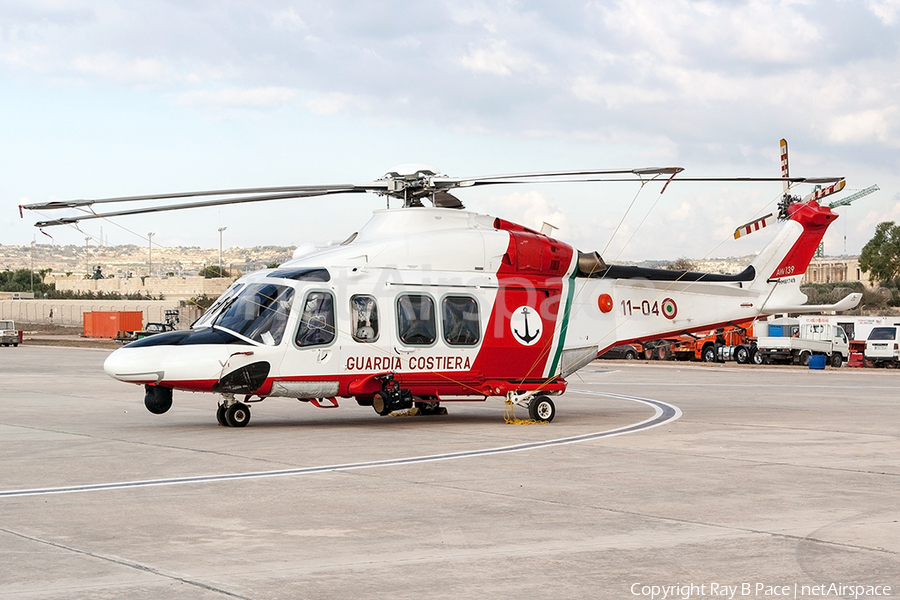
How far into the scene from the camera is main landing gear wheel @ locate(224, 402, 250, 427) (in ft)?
56.3

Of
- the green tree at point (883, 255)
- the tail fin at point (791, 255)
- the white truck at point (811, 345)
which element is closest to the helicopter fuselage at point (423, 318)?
the tail fin at point (791, 255)

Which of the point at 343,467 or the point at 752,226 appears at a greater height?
the point at 752,226

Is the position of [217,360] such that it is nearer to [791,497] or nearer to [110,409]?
[110,409]

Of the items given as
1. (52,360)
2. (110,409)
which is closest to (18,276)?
(52,360)

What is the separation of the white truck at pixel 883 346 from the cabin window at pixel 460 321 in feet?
96.2

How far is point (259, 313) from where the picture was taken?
16453 millimetres

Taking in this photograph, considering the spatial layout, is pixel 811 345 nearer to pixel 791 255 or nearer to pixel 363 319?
pixel 791 255

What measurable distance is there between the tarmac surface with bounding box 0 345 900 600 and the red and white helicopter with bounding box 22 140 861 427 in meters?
0.89

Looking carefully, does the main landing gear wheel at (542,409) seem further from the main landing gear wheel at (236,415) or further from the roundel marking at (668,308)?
the main landing gear wheel at (236,415)

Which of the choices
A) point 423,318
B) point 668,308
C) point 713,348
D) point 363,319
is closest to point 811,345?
point 713,348

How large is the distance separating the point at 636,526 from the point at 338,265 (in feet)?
31.7

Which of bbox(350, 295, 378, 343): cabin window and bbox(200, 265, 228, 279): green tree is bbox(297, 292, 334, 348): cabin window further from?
bbox(200, 265, 228, 279): green tree

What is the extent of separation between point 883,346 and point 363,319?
31.3 m

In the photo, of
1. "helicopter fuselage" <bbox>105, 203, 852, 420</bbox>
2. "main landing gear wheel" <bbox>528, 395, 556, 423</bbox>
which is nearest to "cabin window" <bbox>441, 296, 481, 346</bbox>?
"helicopter fuselage" <bbox>105, 203, 852, 420</bbox>
